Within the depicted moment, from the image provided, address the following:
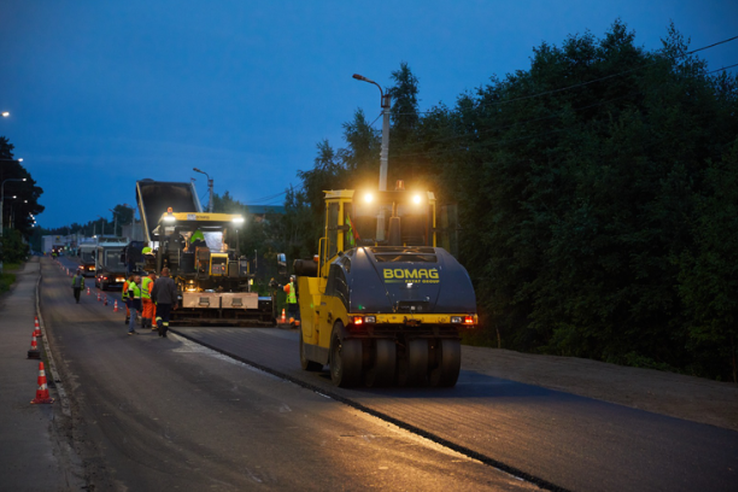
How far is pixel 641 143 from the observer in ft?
82.3

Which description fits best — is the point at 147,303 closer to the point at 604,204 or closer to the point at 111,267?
the point at 604,204

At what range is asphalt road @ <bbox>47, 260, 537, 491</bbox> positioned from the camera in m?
6.86

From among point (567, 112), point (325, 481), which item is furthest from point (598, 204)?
point (325, 481)

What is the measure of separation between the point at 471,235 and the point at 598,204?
11.5 meters

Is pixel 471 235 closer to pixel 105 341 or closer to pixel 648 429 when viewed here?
pixel 105 341

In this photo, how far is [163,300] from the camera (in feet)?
75.2

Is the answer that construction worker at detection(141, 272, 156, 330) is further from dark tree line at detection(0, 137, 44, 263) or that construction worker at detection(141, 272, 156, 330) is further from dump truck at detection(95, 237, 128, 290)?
dark tree line at detection(0, 137, 44, 263)

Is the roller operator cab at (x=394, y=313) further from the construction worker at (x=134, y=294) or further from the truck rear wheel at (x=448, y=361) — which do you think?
the construction worker at (x=134, y=294)

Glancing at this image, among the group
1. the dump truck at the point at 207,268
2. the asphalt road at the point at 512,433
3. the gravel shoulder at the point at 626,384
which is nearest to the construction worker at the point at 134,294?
the dump truck at the point at 207,268

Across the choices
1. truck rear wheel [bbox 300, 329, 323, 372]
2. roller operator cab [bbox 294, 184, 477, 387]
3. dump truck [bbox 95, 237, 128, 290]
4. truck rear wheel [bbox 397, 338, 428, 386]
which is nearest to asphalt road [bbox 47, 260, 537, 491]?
truck rear wheel [bbox 300, 329, 323, 372]

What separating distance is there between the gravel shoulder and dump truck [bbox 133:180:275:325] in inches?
458

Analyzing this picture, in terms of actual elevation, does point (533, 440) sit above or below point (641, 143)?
below

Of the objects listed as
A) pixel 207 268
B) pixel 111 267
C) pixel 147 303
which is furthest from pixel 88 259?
pixel 147 303

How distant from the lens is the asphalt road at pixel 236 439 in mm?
6855
